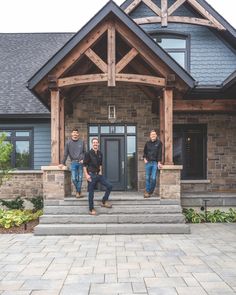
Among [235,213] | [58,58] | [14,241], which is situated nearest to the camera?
[14,241]

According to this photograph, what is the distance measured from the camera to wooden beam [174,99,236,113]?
10734 mm

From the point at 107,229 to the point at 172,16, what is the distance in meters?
7.85

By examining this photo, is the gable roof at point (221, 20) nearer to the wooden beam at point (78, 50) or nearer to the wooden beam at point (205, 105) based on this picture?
the wooden beam at point (205, 105)

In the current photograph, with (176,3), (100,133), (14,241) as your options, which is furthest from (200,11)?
(14,241)

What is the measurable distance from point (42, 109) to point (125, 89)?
9.67 feet

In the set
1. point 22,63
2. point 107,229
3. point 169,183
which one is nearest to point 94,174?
point 107,229

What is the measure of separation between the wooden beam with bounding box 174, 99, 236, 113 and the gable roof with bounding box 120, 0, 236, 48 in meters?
2.69

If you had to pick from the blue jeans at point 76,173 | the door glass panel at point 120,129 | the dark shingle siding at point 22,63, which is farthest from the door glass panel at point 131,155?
the dark shingle siding at point 22,63

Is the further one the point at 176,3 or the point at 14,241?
the point at 176,3

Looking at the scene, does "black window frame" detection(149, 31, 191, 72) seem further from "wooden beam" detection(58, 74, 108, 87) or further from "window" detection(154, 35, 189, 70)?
"wooden beam" detection(58, 74, 108, 87)

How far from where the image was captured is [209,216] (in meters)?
9.52

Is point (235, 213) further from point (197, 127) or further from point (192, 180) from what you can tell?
point (197, 127)

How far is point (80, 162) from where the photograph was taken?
29.7 feet

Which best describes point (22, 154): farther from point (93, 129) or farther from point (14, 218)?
point (14, 218)
